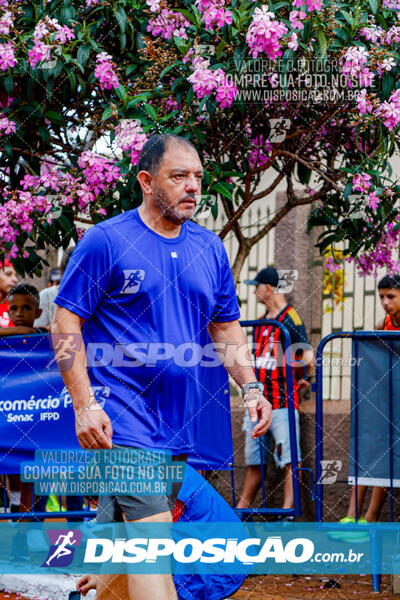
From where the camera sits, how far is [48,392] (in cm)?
602

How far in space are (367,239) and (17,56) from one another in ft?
8.30

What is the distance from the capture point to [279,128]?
5840 mm

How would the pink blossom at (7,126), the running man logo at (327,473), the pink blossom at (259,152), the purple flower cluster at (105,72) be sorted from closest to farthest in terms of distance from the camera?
1. the purple flower cluster at (105,72)
2. the pink blossom at (7,126)
3. the running man logo at (327,473)
4. the pink blossom at (259,152)

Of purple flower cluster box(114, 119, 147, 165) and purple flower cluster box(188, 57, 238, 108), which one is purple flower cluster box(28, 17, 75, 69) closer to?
purple flower cluster box(114, 119, 147, 165)

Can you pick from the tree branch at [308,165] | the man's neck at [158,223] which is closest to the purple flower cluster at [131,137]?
the tree branch at [308,165]

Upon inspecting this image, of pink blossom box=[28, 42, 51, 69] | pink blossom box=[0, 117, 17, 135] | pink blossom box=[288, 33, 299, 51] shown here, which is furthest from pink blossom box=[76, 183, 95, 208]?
pink blossom box=[288, 33, 299, 51]

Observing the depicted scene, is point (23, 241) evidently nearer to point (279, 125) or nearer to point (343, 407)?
point (279, 125)

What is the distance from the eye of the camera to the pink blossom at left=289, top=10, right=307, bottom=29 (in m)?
4.90

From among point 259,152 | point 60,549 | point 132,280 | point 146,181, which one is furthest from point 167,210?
point 60,549

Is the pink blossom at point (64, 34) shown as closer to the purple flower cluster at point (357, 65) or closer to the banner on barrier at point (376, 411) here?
the purple flower cluster at point (357, 65)

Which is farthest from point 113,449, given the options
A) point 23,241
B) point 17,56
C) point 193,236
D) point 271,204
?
point 271,204

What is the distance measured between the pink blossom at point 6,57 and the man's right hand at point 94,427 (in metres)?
2.65

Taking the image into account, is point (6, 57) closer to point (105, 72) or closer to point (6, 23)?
point (6, 23)

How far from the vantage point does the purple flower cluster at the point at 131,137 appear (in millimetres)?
5031
